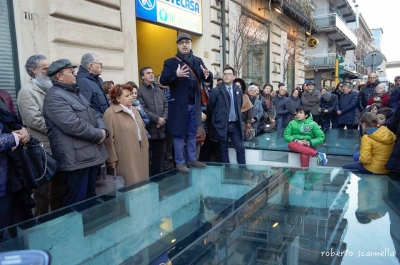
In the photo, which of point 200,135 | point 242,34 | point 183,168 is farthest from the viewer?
point 242,34

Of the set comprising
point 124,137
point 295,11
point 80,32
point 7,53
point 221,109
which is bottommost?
point 124,137

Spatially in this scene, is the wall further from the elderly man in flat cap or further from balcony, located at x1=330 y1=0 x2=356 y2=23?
balcony, located at x1=330 y1=0 x2=356 y2=23

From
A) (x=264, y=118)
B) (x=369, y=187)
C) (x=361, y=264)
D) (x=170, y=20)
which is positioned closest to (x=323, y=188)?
(x=369, y=187)

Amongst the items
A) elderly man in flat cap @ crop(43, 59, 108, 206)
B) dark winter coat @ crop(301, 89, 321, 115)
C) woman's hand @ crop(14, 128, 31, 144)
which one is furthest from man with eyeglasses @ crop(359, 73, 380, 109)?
woman's hand @ crop(14, 128, 31, 144)

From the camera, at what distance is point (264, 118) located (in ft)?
25.3

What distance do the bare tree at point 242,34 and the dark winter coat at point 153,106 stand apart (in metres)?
5.91

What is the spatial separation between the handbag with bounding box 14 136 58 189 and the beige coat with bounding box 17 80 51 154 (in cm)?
47

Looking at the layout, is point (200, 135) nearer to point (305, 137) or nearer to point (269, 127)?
point (305, 137)

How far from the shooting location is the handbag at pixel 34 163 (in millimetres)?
2746

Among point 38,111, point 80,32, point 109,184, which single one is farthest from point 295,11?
point 38,111

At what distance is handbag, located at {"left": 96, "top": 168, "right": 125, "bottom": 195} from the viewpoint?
11.9 feet

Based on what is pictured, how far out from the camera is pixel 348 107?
8.73 meters

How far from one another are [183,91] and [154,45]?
6060 mm

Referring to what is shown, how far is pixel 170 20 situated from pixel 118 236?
6249mm
